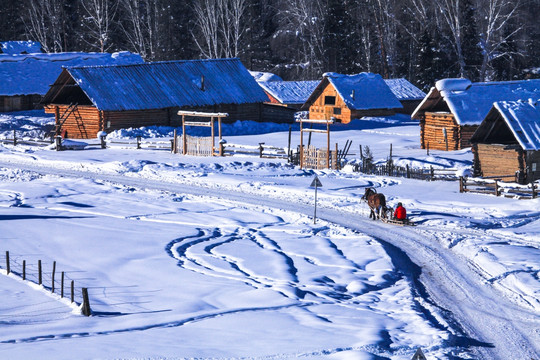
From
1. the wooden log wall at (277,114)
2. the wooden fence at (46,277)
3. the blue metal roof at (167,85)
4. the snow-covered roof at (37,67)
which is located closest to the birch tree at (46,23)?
the snow-covered roof at (37,67)

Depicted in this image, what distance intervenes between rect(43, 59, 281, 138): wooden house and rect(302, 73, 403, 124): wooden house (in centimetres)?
634

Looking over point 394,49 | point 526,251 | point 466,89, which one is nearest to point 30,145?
point 466,89

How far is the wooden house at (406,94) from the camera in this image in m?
72.2

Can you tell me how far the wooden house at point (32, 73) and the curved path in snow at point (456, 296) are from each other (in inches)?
1662

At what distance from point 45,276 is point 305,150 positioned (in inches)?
859

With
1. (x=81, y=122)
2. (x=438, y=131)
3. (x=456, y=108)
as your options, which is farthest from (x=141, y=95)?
(x=456, y=108)

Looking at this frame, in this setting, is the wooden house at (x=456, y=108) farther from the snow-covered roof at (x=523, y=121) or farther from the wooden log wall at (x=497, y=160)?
the snow-covered roof at (x=523, y=121)

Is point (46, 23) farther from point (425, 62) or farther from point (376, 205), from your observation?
point (376, 205)

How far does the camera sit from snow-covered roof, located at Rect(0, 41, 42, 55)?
271ft

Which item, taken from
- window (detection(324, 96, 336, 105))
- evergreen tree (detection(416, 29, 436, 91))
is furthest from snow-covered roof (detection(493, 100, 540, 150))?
evergreen tree (detection(416, 29, 436, 91))

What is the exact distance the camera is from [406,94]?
7269cm

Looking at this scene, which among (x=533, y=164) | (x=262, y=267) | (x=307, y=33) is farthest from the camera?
(x=307, y=33)

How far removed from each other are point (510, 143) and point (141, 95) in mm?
27159

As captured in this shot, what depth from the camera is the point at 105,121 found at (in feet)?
185
